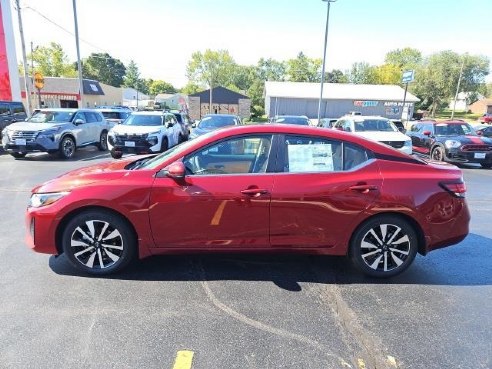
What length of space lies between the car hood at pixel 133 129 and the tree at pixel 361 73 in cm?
8985

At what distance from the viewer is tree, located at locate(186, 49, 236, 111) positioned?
3816 inches

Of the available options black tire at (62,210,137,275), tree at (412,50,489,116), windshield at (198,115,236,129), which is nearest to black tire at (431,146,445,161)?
windshield at (198,115,236,129)

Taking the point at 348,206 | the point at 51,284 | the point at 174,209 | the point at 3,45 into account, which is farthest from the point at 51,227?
the point at 3,45

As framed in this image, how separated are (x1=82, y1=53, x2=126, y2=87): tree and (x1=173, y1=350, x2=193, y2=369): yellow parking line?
95534 millimetres

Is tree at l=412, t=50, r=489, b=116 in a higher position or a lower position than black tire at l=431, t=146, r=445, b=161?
higher

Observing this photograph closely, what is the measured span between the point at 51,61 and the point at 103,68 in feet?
76.6

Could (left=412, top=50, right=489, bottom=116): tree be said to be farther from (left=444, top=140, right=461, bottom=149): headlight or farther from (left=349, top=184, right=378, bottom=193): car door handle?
(left=349, top=184, right=378, bottom=193): car door handle

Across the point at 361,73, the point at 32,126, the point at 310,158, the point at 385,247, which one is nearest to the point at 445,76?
the point at 361,73

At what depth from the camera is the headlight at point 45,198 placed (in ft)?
12.2

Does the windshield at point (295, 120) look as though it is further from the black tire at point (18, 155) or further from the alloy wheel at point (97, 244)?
the alloy wheel at point (97, 244)

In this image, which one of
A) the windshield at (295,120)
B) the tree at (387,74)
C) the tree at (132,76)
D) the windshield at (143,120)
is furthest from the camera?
the tree at (132,76)

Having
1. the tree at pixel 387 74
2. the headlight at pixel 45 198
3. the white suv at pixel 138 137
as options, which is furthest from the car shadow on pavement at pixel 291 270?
the tree at pixel 387 74

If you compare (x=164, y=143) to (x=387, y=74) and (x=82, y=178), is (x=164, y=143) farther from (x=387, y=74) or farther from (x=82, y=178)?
(x=387, y=74)

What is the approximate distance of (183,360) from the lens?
2643 millimetres
